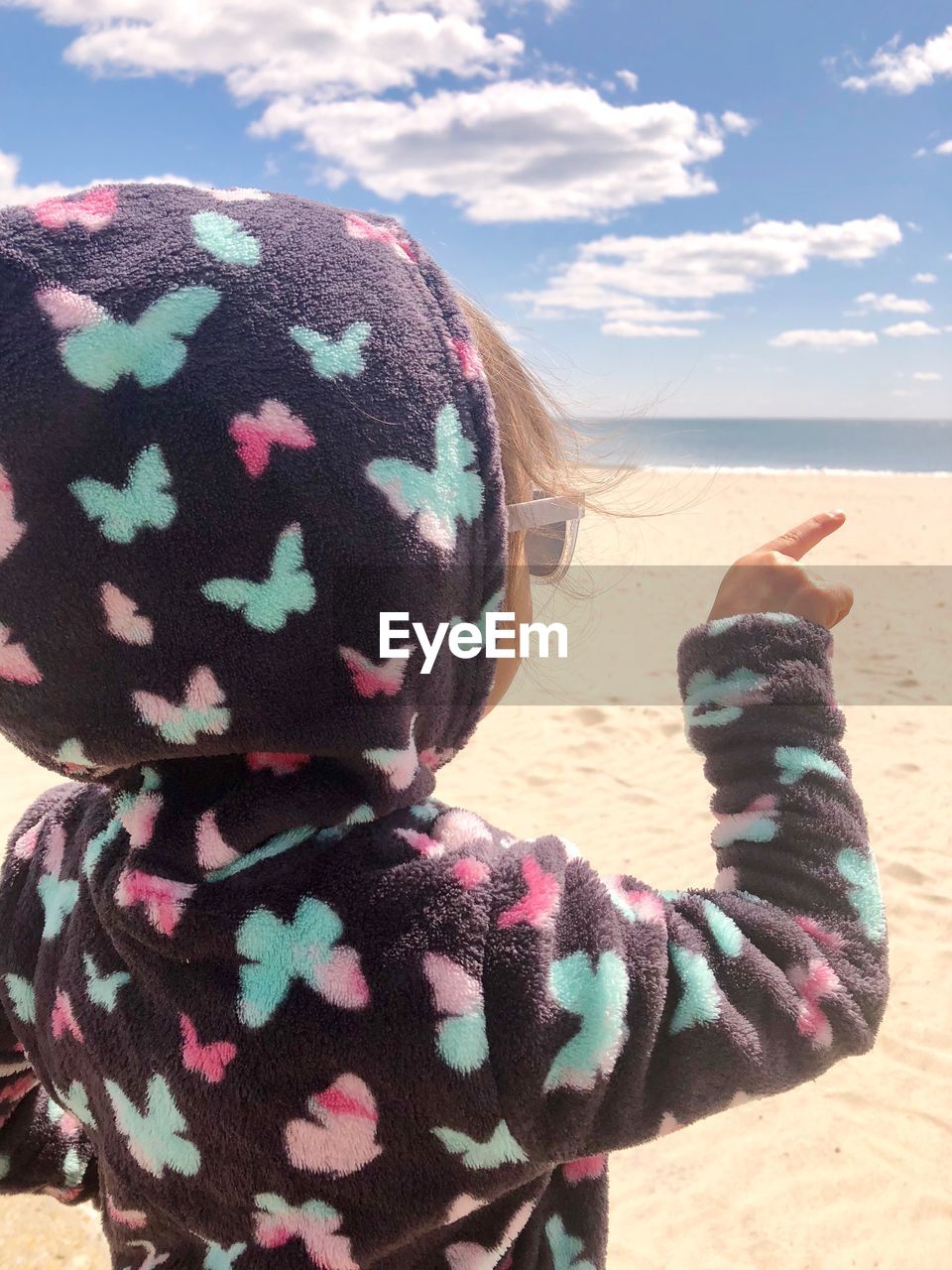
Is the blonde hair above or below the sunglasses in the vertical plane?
above

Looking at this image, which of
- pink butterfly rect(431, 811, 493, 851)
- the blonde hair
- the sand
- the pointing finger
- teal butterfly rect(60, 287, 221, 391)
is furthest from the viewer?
the sand

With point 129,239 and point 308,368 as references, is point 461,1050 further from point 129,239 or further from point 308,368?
point 129,239

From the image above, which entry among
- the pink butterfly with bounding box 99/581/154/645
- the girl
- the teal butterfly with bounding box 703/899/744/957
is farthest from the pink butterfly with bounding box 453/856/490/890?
the pink butterfly with bounding box 99/581/154/645

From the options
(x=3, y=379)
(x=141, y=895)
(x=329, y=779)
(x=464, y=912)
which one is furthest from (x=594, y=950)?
(x=3, y=379)

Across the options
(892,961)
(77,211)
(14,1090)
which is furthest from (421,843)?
(892,961)

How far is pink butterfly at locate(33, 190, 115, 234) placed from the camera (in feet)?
2.67

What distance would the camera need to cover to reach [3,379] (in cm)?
78

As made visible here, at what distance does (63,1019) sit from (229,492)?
1.84 ft

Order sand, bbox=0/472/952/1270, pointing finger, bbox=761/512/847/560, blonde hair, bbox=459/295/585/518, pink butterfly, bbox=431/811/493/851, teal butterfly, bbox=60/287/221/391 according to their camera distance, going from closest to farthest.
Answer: teal butterfly, bbox=60/287/221/391
pink butterfly, bbox=431/811/493/851
blonde hair, bbox=459/295/585/518
pointing finger, bbox=761/512/847/560
sand, bbox=0/472/952/1270

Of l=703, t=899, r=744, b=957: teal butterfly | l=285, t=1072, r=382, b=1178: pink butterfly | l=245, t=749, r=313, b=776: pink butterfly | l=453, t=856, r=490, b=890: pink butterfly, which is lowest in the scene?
l=285, t=1072, r=382, b=1178: pink butterfly

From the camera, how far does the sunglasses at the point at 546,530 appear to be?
42.9 inches

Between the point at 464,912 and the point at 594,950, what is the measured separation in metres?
0.11

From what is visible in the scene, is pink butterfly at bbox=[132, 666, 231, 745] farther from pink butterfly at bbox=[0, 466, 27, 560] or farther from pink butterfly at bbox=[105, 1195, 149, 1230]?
pink butterfly at bbox=[105, 1195, 149, 1230]

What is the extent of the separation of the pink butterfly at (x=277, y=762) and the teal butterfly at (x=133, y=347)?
0.31m
